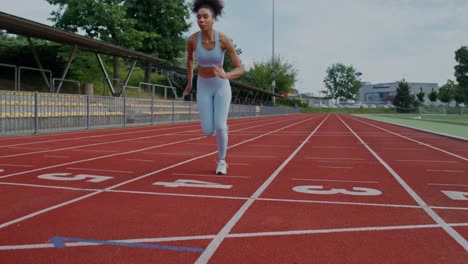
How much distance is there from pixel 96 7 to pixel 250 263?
101ft

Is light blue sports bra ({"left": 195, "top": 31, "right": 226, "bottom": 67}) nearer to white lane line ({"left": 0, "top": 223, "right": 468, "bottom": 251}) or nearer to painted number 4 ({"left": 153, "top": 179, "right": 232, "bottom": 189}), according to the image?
painted number 4 ({"left": 153, "top": 179, "right": 232, "bottom": 189})

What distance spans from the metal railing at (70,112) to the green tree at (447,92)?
95.5m

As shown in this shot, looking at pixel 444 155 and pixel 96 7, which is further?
pixel 96 7

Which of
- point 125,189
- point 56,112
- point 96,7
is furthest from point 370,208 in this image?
point 96,7

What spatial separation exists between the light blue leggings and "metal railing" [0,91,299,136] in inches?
390

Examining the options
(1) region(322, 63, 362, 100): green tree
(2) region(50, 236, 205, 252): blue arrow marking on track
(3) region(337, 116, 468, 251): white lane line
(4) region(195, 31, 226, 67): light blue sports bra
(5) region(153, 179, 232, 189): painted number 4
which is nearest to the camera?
(2) region(50, 236, 205, 252): blue arrow marking on track

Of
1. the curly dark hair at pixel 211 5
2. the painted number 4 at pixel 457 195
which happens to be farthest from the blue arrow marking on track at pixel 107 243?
→ the curly dark hair at pixel 211 5

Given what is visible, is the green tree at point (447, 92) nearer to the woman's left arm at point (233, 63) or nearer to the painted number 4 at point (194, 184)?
the woman's left arm at point (233, 63)

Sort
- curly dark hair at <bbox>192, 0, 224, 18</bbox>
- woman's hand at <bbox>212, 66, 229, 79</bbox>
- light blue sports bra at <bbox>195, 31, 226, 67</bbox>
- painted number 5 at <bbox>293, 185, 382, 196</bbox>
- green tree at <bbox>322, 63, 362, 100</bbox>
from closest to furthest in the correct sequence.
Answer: painted number 5 at <bbox>293, 185, 382, 196</bbox> → woman's hand at <bbox>212, 66, 229, 79</bbox> → light blue sports bra at <bbox>195, 31, 226, 67</bbox> → curly dark hair at <bbox>192, 0, 224, 18</bbox> → green tree at <bbox>322, 63, 362, 100</bbox>

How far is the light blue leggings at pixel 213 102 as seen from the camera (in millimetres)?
6340

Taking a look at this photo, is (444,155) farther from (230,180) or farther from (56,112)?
(56,112)

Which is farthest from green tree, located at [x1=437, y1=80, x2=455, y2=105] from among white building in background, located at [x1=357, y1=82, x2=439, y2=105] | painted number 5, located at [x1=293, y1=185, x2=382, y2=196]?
painted number 5, located at [x1=293, y1=185, x2=382, y2=196]

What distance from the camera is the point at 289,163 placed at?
818 centimetres

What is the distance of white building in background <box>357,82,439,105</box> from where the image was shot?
149m
